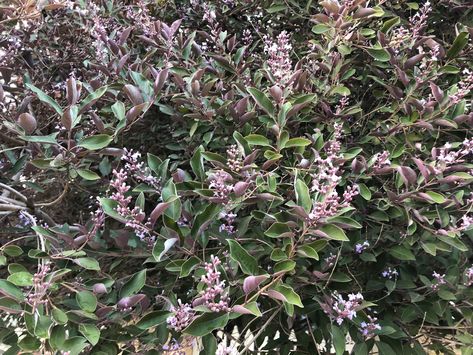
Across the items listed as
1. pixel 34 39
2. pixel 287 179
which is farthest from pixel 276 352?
pixel 34 39

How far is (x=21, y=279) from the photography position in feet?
3.41

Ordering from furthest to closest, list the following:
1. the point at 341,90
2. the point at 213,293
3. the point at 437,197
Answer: the point at 341,90
the point at 437,197
the point at 213,293

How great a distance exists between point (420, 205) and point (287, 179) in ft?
1.28

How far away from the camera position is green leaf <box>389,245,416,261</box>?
1.33 metres

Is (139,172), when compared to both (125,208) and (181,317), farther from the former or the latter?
(181,317)

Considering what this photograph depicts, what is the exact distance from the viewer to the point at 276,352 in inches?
60.8

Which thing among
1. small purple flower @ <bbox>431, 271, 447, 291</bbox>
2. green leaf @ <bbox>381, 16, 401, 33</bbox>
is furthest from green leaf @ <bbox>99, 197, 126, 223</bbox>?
green leaf @ <bbox>381, 16, 401, 33</bbox>

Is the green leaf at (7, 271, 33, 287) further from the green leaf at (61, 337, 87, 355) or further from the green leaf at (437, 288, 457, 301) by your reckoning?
the green leaf at (437, 288, 457, 301)

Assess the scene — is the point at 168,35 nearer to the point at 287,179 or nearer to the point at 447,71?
the point at 287,179

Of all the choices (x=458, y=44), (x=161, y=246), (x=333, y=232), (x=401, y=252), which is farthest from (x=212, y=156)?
(x=458, y=44)

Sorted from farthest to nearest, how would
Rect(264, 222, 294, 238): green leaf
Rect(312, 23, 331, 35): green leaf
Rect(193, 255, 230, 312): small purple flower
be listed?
1. Rect(312, 23, 331, 35): green leaf
2. Rect(264, 222, 294, 238): green leaf
3. Rect(193, 255, 230, 312): small purple flower

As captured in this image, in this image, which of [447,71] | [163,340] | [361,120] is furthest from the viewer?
[361,120]

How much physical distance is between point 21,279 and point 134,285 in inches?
10.6

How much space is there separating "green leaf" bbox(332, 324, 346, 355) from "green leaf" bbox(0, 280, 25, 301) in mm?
832
